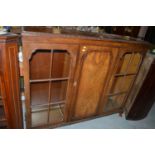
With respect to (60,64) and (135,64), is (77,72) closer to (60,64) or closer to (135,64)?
(60,64)

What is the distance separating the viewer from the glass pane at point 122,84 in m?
1.92

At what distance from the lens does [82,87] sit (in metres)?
1.54

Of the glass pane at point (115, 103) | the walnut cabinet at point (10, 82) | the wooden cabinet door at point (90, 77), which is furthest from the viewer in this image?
the glass pane at point (115, 103)

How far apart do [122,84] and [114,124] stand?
0.59 meters

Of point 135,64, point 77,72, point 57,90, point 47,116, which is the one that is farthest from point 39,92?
point 135,64

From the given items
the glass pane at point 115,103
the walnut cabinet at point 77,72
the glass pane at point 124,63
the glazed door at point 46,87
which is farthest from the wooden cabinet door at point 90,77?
the glass pane at point 124,63

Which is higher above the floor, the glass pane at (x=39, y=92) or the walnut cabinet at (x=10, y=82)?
the walnut cabinet at (x=10, y=82)

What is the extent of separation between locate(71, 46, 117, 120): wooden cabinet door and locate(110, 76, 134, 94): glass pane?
41 centimetres

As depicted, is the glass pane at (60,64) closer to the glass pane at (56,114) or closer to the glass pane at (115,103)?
the glass pane at (56,114)

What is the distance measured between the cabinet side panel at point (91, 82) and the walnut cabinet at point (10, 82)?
64cm

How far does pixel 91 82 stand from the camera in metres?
1.56

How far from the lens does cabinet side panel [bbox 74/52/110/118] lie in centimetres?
142
